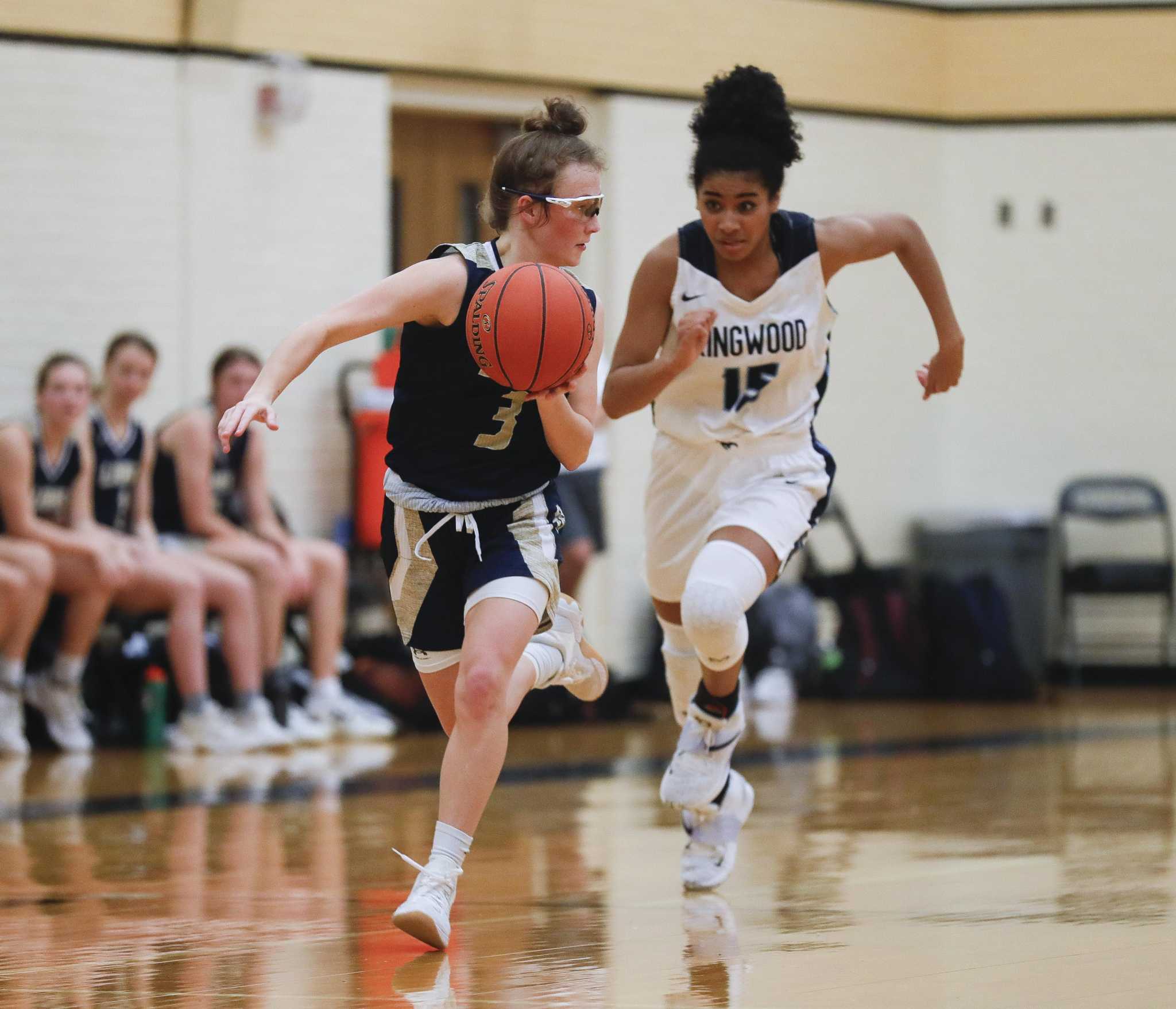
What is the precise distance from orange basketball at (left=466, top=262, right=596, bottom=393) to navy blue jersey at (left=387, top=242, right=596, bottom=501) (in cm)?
9

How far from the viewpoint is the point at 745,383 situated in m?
4.17

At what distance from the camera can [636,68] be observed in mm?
9812

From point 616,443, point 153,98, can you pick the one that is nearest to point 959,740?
point 616,443

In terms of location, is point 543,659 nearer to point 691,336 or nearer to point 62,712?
point 691,336

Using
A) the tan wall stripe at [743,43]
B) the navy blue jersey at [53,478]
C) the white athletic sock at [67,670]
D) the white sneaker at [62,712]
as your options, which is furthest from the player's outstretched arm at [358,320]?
the tan wall stripe at [743,43]

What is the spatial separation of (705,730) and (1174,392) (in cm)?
752

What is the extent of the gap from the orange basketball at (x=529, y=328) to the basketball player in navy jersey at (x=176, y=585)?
4375 mm

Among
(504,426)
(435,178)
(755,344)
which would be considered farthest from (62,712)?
(504,426)

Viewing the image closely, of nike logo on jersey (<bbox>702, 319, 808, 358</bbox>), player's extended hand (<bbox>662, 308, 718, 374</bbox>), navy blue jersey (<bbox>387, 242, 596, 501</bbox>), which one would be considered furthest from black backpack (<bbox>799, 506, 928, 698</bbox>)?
navy blue jersey (<bbox>387, 242, 596, 501</bbox>)

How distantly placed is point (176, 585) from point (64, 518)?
50 cm

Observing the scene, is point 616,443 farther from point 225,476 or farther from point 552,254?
point 552,254

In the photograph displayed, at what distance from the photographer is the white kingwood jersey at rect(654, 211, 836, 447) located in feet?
13.5

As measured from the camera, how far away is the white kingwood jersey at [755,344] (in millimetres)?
4125

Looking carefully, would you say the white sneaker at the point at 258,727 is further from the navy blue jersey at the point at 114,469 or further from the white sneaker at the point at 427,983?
the white sneaker at the point at 427,983
